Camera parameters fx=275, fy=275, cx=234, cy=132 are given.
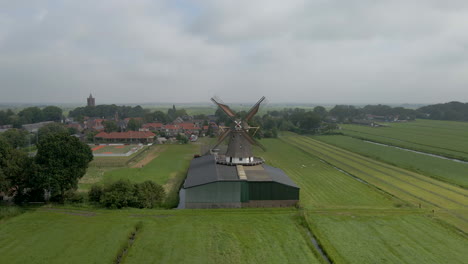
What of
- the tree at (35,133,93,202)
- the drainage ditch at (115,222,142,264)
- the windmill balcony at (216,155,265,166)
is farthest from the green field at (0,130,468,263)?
the windmill balcony at (216,155,265,166)

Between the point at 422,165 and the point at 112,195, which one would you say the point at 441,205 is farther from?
the point at 112,195

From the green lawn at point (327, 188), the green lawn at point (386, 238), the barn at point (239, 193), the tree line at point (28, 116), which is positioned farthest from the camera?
the tree line at point (28, 116)

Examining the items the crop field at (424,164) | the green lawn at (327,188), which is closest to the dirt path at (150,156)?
the green lawn at (327,188)

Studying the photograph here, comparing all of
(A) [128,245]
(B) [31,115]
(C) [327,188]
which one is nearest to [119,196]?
(A) [128,245]

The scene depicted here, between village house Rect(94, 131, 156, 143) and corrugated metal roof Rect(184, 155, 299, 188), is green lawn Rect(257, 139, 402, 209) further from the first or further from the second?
village house Rect(94, 131, 156, 143)

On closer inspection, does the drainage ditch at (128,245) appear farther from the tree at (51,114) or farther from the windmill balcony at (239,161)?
the tree at (51,114)

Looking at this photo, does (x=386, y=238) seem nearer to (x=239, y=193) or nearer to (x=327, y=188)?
(x=327, y=188)
